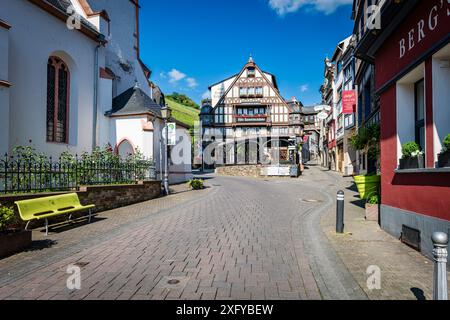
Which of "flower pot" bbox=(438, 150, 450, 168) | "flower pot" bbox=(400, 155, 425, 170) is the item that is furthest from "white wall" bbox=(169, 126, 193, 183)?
"flower pot" bbox=(438, 150, 450, 168)

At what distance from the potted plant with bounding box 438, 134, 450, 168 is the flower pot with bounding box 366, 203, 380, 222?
12.1 feet

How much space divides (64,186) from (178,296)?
24.1 feet

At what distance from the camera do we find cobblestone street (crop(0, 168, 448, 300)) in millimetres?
3893

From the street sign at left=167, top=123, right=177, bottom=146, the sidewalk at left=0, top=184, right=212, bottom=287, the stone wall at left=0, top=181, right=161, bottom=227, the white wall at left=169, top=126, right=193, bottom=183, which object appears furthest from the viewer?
the white wall at left=169, top=126, right=193, bottom=183

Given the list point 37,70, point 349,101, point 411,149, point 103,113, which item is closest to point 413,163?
point 411,149

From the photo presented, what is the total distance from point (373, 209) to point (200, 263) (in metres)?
5.76

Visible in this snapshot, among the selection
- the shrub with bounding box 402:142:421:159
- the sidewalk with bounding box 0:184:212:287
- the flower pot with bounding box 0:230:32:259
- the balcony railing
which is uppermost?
the balcony railing

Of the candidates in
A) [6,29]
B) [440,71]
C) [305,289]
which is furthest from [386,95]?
[6,29]

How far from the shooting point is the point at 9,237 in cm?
557

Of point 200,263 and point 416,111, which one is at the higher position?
point 416,111

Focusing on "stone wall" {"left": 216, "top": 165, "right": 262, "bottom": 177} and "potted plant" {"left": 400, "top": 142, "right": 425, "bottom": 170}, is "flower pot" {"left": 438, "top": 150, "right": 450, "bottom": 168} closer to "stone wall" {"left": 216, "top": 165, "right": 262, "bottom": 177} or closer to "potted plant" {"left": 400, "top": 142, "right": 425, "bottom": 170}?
"potted plant" {"left": 400, "top": 142, "right": 425, "bottom": 170}

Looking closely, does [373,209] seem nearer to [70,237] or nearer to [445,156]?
[445,156]

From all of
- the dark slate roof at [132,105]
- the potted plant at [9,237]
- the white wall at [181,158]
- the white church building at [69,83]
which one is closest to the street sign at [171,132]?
the white church building at [69,83]

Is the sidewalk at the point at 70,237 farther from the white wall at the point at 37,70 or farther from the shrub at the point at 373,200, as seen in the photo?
the shrub at the point at 373,200
